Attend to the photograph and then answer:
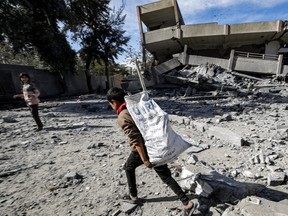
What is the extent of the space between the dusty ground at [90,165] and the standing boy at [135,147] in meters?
0.26

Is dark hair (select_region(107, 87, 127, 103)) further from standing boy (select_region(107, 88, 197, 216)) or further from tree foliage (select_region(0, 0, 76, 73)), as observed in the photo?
tree foliage (select_region(0, 0, 76, 73))

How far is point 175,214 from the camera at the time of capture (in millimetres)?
2564

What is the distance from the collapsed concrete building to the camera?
17344mm

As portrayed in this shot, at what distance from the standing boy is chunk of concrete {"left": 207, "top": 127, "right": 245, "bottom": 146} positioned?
8.32 ft

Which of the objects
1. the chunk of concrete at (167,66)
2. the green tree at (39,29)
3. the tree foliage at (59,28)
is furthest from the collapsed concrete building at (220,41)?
the green tree at (39,29)

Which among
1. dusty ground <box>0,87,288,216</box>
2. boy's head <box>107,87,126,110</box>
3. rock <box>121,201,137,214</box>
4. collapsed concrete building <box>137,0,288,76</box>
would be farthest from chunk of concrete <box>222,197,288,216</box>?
collapsed concrete building <box>137,0,288,76</box>

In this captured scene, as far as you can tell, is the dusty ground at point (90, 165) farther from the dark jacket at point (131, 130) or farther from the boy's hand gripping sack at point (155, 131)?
the dark jacket at point (131, 130)

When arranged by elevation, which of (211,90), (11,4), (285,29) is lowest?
(211,90)

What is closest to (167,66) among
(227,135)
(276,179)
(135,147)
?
(227,135)

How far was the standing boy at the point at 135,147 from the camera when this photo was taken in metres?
2.33

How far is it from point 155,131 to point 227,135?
10.7 ft

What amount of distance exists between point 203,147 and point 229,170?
3.32 feet

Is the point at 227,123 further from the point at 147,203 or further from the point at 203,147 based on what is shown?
the point at 147,203

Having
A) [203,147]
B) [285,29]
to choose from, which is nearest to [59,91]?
[203,147]
